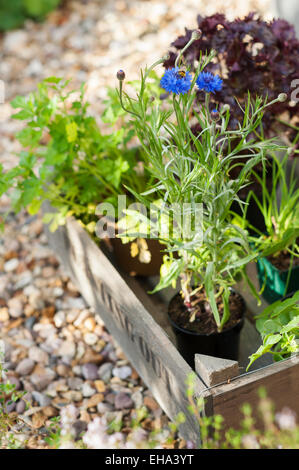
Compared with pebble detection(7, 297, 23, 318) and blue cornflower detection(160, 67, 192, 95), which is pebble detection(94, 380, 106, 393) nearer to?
pebble detection(7, 297, 23, 318)

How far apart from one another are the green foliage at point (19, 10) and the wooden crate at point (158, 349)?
229 cm

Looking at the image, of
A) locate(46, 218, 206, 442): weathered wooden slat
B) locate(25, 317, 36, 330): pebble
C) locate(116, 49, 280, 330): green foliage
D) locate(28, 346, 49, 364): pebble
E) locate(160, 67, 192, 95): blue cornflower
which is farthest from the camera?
locate(25, 317, 36, 330): pebble

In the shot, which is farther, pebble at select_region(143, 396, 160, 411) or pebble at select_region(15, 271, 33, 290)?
pebble at select_region(15, 271, 33, 290)

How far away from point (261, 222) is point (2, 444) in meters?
1.03

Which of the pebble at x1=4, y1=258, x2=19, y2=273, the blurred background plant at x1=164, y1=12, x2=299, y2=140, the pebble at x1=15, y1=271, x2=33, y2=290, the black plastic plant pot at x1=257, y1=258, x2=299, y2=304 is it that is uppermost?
the blurred background plant at x1=164, y1=12, x2=299, y2=140

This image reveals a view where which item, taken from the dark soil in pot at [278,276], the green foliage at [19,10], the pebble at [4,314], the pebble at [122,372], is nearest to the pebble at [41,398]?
the pebble at [122,372]

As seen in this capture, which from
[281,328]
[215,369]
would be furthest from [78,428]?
[281,328]

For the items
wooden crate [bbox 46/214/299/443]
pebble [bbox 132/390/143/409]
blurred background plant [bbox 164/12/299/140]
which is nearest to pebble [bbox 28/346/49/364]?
wooden crate [bbox 46/214/299/443]

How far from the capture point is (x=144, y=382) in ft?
6.20

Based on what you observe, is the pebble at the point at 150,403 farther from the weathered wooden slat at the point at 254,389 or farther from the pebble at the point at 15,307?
the pebble at the point at 15,307

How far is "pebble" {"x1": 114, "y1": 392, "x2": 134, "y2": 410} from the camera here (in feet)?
6.01

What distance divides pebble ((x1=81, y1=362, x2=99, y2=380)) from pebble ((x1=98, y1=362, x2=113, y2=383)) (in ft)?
0.05

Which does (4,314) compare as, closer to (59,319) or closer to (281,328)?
(59,319)
